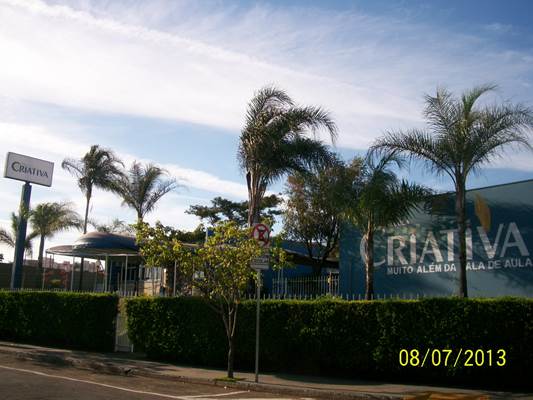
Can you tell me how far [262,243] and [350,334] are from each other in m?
2.79

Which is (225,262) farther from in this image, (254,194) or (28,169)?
(28,169)

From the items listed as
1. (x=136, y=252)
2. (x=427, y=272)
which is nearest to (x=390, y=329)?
(x=427, y=272)

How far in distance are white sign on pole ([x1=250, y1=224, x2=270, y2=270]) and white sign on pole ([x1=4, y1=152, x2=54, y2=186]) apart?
16.8m

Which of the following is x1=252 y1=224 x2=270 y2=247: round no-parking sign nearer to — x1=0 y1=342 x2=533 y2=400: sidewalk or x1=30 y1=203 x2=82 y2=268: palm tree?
x1=0 y1=342 x2=533 y2=400: sidewalk

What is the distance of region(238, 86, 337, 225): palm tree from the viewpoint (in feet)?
64.4

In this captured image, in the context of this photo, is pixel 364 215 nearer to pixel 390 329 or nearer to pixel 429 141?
pixel 429 141

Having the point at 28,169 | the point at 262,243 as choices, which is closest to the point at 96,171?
the point at 28,169

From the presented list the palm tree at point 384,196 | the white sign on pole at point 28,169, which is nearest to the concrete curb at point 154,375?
the palm tree at point 384,196

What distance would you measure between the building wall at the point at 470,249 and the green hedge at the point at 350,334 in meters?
5.91

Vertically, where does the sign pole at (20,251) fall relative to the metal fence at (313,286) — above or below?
above

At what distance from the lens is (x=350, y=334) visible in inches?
522

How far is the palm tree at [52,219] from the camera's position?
119 feet
